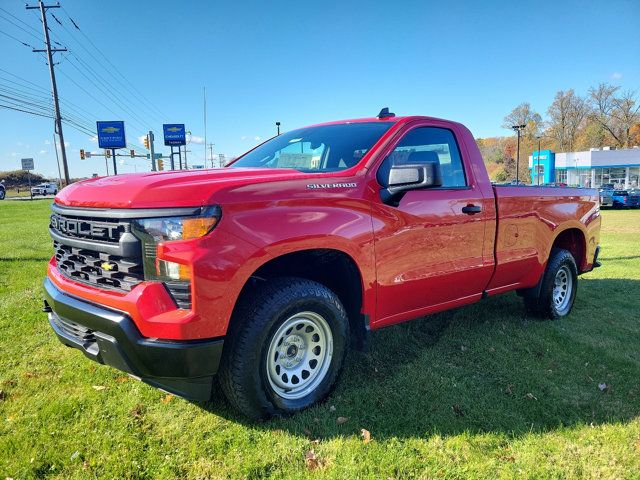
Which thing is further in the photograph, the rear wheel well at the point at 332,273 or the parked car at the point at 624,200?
the parked car at the point at 624,200

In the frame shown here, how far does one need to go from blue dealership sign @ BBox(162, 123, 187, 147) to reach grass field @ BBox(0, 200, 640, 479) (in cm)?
A: 5123

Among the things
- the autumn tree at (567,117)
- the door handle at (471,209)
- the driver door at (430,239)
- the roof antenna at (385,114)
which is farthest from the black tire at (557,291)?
the autumn tree at (567,117)

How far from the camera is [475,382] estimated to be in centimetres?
361

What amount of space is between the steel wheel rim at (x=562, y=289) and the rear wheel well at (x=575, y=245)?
1.00 ft

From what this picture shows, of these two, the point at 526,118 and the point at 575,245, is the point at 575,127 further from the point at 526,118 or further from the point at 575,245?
the point at 575,245

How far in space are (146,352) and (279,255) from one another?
35.4 inches

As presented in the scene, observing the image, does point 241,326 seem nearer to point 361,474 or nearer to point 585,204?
point 361,474

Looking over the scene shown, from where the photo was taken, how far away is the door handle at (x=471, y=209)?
387 cm

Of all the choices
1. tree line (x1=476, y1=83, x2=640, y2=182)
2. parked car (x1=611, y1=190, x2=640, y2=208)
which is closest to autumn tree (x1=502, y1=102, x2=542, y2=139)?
tree line (x1=476, y1=83, x2=640, y2=182)

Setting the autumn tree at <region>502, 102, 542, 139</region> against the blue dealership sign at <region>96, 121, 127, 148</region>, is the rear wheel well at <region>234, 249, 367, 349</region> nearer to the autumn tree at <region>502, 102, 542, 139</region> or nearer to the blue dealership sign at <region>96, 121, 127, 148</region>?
the blue dealership sign at <region>96, 121, 127, 148</region>

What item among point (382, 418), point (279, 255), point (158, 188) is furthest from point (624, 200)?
point (158, 188)

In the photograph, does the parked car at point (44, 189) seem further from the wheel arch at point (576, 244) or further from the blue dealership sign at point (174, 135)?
the wheel arch at point (576, 244)

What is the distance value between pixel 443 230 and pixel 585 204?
2.74 meters

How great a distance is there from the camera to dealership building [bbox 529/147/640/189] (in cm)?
5316
